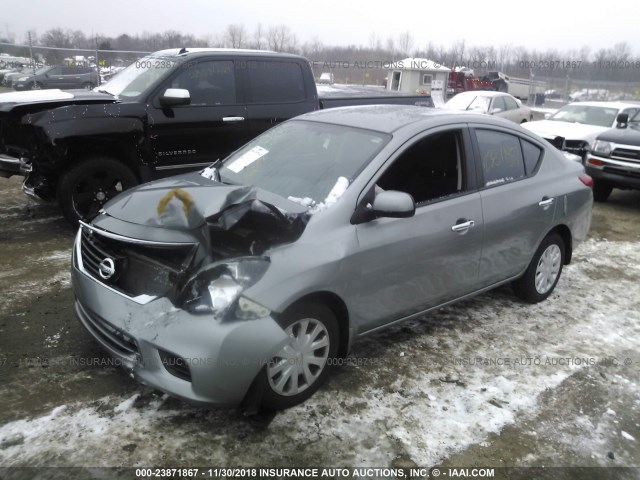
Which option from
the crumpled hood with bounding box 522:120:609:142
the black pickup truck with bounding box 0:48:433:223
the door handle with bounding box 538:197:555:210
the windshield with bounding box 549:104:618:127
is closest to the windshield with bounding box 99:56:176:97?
the black pickup truck with bounding box 0:48:433:223

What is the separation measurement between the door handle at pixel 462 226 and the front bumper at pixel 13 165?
4579 mm

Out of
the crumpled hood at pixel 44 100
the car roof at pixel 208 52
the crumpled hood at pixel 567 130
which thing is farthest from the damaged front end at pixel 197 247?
the crumpled hood at pixel 567 130

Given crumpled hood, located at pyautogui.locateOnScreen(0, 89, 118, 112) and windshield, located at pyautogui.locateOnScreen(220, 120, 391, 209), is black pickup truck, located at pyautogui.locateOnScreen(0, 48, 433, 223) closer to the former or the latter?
crumpled hood, located at pyautogui.locateOnScreen(0, 89, 118, 112)

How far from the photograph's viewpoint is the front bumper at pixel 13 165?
5586mm

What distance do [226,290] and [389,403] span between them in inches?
50.1

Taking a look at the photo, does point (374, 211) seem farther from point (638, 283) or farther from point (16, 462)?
point (638, 283)

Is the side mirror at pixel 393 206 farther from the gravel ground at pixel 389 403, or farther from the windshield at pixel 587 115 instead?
the windshield at pixel 587 115

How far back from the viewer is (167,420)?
9.35ft

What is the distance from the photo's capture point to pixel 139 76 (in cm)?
626

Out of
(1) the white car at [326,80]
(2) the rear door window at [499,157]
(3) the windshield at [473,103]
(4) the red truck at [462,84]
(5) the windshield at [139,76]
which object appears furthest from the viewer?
(4) the red truck at [462,84]

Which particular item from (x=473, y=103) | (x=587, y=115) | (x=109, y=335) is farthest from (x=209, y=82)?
(x=473, y=103)

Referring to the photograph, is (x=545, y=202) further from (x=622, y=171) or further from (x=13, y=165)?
(x=13, y=165)

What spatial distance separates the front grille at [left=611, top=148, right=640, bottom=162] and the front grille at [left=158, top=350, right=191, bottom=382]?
26.5ft

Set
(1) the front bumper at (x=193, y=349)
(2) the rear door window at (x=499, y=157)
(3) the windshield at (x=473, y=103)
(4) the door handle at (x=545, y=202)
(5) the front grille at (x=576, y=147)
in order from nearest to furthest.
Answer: (1) the front bumper at (x=193, y=349) < (2) the rear door window at (x=499, y=157) < (4) the door handle at (x=545, y=202) < (5) the front grille at (x=576, y=147) < (3) the windshield at (x=473, y=103)
